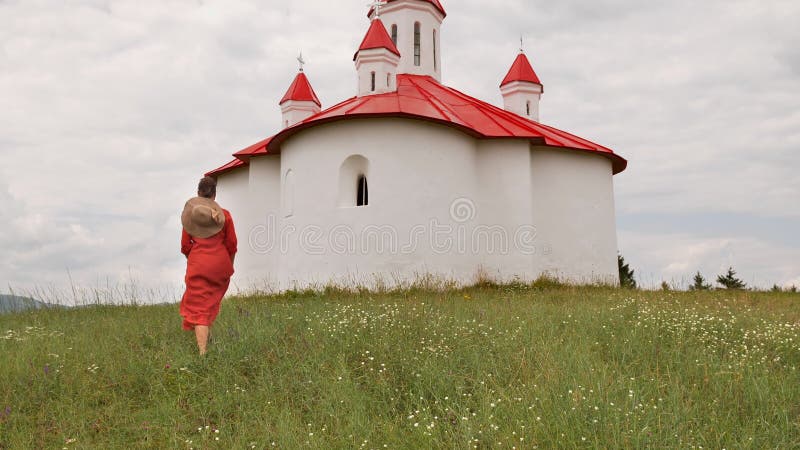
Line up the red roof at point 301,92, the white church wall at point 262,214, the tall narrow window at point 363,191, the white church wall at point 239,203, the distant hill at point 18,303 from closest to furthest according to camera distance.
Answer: the distant hill at point 18,303
the tall narrow window at point 363,191
the white church wall at point 262,214
the white church wall at point 239,203
the red roof at point 301,92

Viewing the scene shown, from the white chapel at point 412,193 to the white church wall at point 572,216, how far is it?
0.03 meters

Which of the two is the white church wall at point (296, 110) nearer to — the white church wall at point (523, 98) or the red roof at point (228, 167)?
the red roof at point (228, 167)

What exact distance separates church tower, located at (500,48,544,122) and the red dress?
663 inches

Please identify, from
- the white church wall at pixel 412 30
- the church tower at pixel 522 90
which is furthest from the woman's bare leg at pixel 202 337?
the church tower at pixel 522 90

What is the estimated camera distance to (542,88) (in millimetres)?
22406

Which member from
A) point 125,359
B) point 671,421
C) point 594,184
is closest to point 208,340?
point 125,359

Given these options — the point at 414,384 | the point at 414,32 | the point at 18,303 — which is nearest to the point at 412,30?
the point at 414,32

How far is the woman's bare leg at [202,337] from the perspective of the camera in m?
6.66

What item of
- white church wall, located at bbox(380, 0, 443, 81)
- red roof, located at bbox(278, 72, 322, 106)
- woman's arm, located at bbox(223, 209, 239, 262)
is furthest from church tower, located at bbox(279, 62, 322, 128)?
woman's arm, located at bbox(223, 209, 239, 262)

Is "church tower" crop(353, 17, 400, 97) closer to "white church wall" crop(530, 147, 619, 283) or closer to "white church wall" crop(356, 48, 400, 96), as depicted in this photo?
"white church wall" crop(356, 48, 400, 96)

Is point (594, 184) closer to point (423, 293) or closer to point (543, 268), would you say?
point (543, 268)

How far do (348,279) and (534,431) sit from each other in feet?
34.4

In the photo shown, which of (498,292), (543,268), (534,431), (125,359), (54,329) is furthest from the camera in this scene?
(543,268)

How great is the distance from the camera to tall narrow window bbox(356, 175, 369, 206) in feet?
→ 49.8
